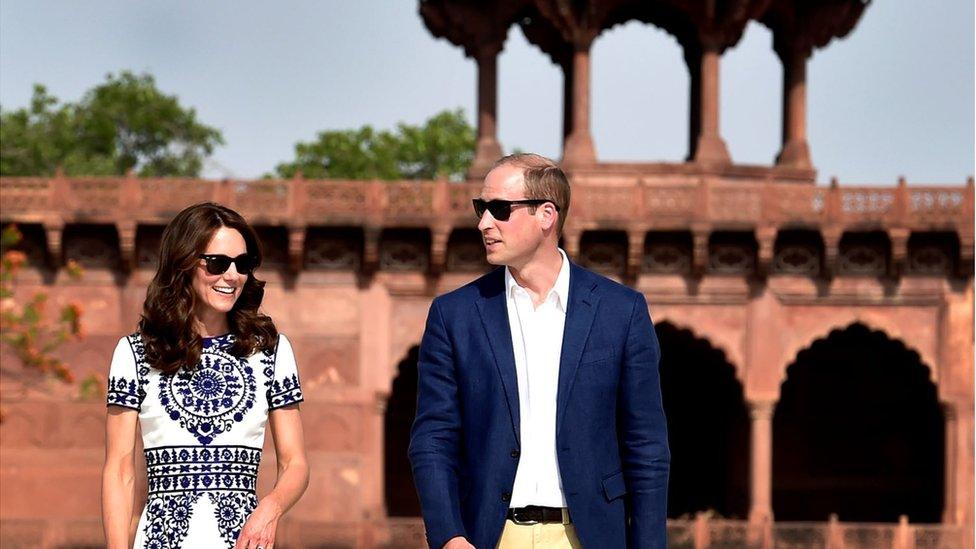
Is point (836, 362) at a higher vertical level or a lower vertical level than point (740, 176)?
lower

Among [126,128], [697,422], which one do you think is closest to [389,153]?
[126,128]

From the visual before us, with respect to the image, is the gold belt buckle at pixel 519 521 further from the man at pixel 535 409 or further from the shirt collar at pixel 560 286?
the shirt collar at pixel 560 286

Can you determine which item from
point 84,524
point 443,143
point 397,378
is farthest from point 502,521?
point 443,143

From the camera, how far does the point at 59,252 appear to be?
1950 centimetres

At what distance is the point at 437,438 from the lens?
473 centimetres

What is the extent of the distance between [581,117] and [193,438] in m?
16.3

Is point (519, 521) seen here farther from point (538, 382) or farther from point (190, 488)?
point (190, 488)

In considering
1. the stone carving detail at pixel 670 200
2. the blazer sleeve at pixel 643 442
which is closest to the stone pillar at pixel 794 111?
the stone carving detail at pixel 670 200

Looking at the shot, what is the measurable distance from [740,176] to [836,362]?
3.10 metres

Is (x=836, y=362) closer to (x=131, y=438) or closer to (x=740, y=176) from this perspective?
(x=740, y=176)

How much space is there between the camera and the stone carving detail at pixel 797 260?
19.7 metres

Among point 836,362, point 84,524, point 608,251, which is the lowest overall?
→ point 84,524

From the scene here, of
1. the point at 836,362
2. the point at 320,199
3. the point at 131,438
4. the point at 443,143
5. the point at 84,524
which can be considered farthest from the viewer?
the point at 443,143

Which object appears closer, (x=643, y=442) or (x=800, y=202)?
(x=643, y=442)
